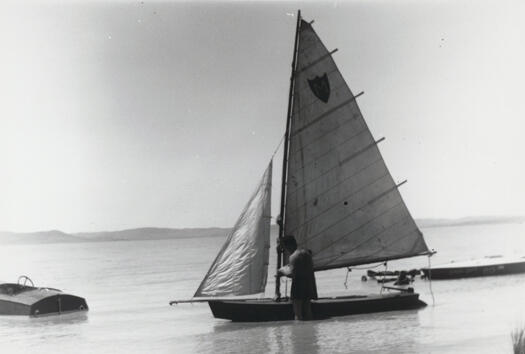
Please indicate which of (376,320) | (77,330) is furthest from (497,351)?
(77,330)

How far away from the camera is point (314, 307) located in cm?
1984

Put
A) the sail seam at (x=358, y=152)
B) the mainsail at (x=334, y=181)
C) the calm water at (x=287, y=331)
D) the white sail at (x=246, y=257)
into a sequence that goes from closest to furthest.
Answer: the calm water at (x=287, y=331) < the white sail at (x=246, y=257) < the mainsail at (x=334, y=181) < the sail seam at (x=358, y=152)

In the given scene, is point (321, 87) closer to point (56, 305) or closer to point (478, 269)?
point (56, 305)

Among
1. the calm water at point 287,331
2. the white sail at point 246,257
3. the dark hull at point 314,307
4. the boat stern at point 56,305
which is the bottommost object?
the calm water at point 287,331

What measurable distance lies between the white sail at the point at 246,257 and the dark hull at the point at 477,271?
Result: 24.8 metres

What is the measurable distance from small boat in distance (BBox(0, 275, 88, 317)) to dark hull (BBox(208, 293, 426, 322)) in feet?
42.2

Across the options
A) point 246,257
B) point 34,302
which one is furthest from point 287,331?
point 34,302

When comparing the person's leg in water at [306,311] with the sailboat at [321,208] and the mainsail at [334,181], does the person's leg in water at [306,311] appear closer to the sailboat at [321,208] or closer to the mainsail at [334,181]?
the sailboat at [321,208]

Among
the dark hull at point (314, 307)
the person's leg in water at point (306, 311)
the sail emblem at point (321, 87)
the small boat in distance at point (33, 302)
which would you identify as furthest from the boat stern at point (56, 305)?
the sail emblem at point (321, 87)

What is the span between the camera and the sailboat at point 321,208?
19.8 metres

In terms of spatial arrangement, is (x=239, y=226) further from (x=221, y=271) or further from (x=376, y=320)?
(x=376, y=320)

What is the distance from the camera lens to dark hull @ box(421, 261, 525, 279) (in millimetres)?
41341

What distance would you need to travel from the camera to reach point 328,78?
806 inches

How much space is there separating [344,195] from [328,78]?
366 centimetres
